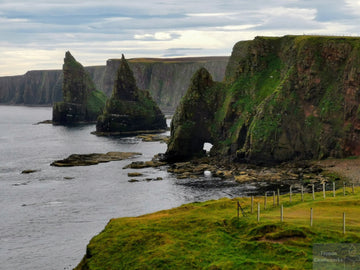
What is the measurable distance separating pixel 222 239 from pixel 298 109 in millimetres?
85786

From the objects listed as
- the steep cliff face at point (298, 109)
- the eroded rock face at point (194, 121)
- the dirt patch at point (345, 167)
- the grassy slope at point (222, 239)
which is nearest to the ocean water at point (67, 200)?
the grassy slope at point (222, 239)

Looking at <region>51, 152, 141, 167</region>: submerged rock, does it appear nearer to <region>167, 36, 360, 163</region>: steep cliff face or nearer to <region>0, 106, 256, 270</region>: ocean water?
<region>0, 106, 256, 270</region>: ocean water

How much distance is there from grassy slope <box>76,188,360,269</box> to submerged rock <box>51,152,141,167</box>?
3095 inches

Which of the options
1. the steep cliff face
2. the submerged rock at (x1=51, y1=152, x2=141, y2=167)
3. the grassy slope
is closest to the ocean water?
the submerged rock at (x1=51, y1=152, x2=141, y2=167)

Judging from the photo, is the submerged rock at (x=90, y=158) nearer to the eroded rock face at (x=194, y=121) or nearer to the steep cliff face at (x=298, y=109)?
the eroded rock face at (x=194, y=121)

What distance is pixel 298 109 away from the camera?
425 ft

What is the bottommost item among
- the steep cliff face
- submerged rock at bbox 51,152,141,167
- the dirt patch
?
submerged rock at bbox 51,152,141,167

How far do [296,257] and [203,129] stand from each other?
102922 millimetres

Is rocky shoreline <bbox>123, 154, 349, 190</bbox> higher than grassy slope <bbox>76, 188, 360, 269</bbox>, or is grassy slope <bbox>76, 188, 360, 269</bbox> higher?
grassy slope <bbox>76, 188, 360, 269</bbox>

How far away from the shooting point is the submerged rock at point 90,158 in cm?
13638

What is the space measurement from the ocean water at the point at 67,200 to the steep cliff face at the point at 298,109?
21.7 m

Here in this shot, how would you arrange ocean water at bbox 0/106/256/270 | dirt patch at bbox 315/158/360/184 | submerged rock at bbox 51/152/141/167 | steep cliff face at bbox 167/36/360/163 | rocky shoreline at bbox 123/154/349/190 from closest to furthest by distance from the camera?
ocean water at bbox 0/106/256/270
dirt patch at bbox 315/158/360/184
rocky shoreline at bbox 123/154/349/190
steep cliff face at bbox 167/36/360/163
submerged rock at bbox 51/152/141/167

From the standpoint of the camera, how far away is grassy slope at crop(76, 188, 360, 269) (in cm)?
4450

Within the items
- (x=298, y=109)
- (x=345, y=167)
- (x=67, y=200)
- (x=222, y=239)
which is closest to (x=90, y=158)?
(x=67, y=200)
